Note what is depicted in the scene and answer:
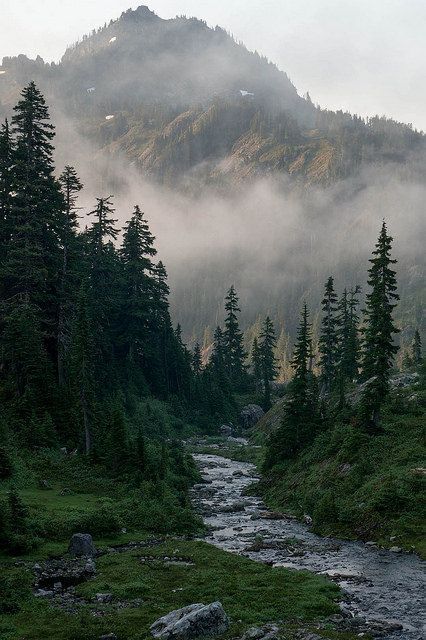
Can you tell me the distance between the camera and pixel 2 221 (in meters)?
60.3

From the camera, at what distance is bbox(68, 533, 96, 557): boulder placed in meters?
26.4

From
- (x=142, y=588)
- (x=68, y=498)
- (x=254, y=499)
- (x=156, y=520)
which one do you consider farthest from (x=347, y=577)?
(x=254, y=499)

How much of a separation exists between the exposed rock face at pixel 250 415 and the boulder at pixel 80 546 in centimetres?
8747

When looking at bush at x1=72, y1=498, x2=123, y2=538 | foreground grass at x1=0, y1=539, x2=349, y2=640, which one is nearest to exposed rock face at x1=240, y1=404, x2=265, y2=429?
bush at x1=72, y1=498, x2=123, y2=538

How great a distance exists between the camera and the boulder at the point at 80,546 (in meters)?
26.4

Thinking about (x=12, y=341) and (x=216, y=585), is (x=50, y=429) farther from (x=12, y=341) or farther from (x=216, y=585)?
(x=216, y=585)

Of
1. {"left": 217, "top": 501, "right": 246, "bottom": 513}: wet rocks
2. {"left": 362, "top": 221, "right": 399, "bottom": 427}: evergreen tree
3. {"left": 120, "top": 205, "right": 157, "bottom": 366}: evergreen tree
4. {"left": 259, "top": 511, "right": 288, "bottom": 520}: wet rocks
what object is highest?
{"left": 120, "top": 205, "right": 157, "bottom": 366}: evergreen tree

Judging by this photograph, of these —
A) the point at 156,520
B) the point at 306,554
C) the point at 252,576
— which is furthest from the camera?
the point at 156,520

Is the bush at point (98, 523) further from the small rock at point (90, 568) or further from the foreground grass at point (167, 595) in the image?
the small rock at point (90, 568)

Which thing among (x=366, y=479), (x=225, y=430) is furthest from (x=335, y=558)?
(x=225, y=430)

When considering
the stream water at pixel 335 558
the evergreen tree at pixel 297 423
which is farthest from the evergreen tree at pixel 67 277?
the evergreen tree at pixel 297 423

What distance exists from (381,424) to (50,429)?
28580 mm

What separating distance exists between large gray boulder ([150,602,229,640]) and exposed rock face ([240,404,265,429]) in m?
96.9

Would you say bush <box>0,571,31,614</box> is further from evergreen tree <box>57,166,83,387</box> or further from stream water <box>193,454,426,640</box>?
evergreen tree <box>57,166,83,387</box>
